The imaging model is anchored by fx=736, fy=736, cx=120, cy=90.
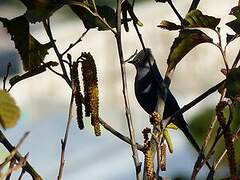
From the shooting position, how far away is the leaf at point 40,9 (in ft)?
3.10

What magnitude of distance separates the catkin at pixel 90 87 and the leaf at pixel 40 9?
100 millimetres

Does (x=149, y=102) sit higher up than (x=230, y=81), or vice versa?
(x=230, y=81)

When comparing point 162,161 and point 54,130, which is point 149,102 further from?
point 54,130

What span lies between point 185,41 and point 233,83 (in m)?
0.13

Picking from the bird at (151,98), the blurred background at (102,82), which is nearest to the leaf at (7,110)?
the bird at (151,98)

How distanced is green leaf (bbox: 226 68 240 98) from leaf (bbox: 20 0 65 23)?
0.24 m

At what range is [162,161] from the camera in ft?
2.85

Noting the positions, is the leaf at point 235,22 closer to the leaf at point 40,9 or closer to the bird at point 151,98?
the leaf at point 40,9

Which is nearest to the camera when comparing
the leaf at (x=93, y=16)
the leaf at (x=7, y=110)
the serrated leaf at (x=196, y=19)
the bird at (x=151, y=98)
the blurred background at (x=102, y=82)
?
the leaf at (x=7, y=110)

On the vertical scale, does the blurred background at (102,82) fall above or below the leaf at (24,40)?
below

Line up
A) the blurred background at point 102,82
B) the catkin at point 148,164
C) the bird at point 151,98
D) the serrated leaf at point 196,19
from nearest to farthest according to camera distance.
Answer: the catkin at point 148,164
the serrated leaf at point 196,19
the bird at point 151,98
the blurred background at point 102,82

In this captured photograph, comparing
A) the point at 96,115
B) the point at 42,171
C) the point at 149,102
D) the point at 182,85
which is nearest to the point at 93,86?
the point at 96,115

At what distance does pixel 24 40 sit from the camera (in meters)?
1.02

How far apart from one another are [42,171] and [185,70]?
192 centimetres
